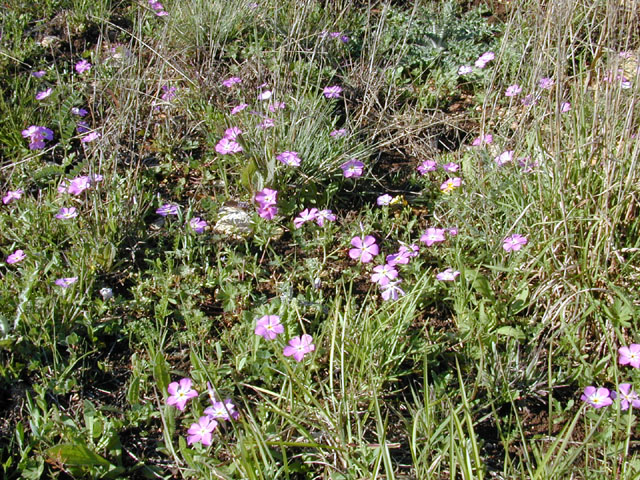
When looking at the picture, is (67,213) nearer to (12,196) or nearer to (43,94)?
(12,196)

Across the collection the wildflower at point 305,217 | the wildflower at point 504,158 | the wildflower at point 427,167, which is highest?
the wildflower at point 504,158

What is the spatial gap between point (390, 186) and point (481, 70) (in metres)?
1.04

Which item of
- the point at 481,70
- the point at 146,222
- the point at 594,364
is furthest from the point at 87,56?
the point at 594,364

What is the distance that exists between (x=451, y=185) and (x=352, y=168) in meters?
0.43

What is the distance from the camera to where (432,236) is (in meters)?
2.49

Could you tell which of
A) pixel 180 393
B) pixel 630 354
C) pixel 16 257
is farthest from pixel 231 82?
pixel 630 354

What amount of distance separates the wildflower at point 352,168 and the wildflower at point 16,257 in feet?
4.33

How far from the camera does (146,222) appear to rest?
277 cm

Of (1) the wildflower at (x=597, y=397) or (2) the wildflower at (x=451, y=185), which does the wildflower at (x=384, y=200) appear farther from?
(1) the wildflower at (x=597, y=397)

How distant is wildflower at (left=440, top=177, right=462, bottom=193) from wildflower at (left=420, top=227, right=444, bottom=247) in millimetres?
274

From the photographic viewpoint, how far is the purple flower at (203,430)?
183 cm

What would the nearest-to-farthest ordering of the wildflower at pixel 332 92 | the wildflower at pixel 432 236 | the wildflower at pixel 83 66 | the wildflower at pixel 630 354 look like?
the wildflower at pixel 630 354 < the wildflower at pixel 432 236 < the wildflower at pixel 332 92 < the wildflower at pixel 83 66

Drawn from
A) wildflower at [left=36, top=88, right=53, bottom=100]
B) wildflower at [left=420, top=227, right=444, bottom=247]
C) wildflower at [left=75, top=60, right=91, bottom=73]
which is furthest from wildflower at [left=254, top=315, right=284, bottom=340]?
wildflower at [left=75, top=60, right=91, bottom=73]

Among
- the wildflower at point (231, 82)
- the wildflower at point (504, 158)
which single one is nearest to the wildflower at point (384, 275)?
the wildflower at point (504, 158)
